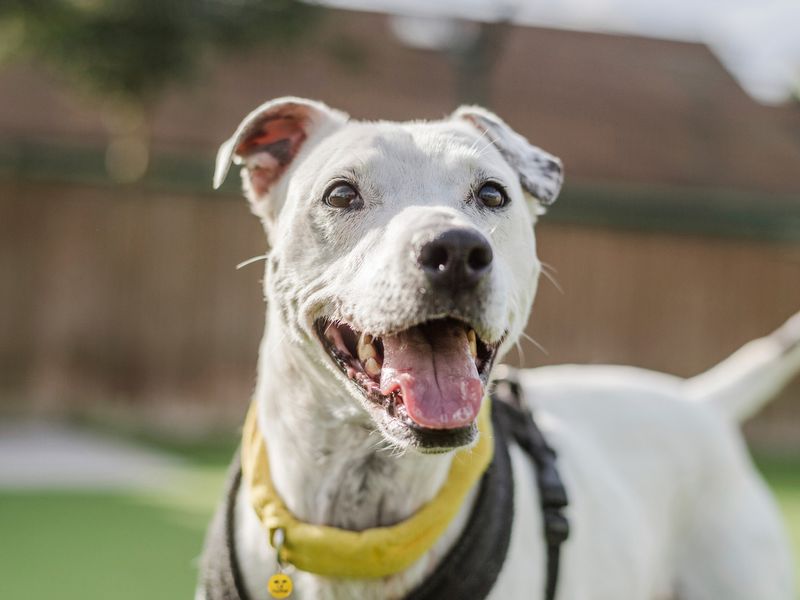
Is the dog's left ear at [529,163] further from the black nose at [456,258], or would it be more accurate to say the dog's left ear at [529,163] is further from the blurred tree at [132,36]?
the blurred tree at [132,36]

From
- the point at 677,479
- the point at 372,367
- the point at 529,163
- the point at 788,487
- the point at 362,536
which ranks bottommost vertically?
the point at 788,487

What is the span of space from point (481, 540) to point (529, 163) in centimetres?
108

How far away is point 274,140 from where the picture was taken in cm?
310

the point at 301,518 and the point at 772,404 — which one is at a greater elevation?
the point at 301,518

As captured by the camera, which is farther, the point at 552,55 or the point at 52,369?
the point at 552,55

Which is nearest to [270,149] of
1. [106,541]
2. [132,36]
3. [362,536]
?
[362,536]

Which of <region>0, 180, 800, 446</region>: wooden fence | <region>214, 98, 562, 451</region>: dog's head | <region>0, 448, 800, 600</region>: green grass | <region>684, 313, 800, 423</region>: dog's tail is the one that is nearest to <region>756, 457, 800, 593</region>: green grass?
<region>0, 448, 800, 600</region>: green grass

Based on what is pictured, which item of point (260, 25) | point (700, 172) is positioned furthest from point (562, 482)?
point (700, 172)

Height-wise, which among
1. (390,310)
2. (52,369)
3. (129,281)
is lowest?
(52,369)

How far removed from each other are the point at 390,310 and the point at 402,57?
1702 cm

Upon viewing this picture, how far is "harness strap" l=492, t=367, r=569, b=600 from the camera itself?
2791 mm

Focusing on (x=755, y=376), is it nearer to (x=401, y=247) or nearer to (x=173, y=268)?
(x=401, y=247)

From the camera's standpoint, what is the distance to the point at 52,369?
Answer: 1080 centimetres

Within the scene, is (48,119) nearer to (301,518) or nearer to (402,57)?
(402,57)
